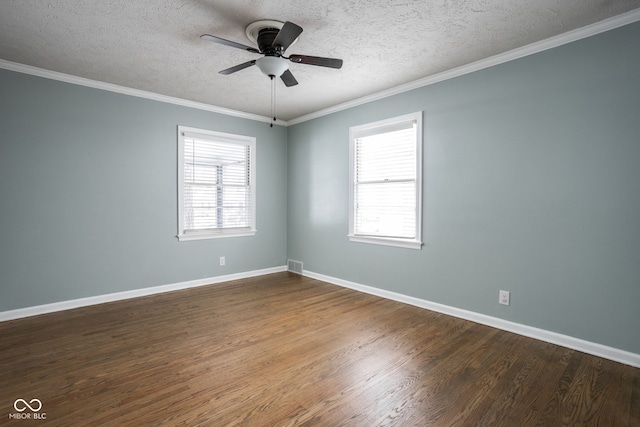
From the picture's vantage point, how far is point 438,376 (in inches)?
88.4

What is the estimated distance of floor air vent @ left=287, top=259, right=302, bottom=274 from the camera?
547cm

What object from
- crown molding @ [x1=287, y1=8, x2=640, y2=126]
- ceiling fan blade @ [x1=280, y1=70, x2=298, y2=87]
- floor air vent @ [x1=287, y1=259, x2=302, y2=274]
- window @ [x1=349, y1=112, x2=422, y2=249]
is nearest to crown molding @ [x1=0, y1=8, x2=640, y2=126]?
crown molding @ [x1=287, y1=8, x2=640, y2=126]

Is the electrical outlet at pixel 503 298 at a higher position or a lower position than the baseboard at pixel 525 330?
higher

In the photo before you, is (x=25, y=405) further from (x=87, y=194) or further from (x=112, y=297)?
(x=87, y=194)

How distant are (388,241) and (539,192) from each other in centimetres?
175

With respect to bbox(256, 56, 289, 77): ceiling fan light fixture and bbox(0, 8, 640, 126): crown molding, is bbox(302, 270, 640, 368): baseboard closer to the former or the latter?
bbox(0, 8, 640, 126): crown molding

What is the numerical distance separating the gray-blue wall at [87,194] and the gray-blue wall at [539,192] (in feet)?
9.90

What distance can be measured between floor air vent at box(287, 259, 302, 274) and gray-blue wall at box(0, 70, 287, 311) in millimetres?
1256

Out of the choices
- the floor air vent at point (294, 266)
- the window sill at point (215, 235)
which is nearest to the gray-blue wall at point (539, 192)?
the floor air vent at point (294, 266)

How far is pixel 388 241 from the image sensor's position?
4.09 meters

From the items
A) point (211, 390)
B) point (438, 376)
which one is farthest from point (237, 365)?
point (438, 376)

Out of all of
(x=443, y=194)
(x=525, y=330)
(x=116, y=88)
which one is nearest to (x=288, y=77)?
(x=443, y=194)

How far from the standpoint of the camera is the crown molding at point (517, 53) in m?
2.45

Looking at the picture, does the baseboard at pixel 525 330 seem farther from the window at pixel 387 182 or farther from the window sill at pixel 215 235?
the window sill at pixel 215 235
